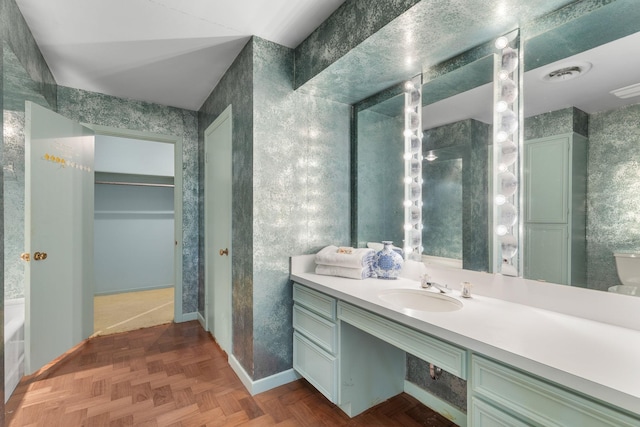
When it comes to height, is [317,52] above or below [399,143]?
above

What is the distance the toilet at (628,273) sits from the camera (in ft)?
3.84

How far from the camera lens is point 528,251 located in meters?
1.47

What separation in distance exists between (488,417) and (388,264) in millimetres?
1030

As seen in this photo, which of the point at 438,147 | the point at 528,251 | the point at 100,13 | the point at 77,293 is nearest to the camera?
the point at 528,251

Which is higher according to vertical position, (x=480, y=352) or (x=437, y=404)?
(x=480, y=352)

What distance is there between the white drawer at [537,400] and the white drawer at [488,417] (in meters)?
0.03

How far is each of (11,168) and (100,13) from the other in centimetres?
158

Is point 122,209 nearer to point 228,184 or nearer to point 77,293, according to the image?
point 77,293

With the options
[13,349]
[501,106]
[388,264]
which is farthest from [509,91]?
[13,349]

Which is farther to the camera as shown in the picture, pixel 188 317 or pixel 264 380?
pixel 188 317

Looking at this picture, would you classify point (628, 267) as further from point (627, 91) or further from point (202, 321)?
point (202, 321)

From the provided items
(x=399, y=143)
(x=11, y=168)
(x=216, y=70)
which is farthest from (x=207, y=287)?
(x=399, y=143)

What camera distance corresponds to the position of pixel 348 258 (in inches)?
80.4

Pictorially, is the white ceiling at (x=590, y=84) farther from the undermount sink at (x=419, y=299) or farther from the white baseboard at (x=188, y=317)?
the white baseboard at (x=188, y=317)
